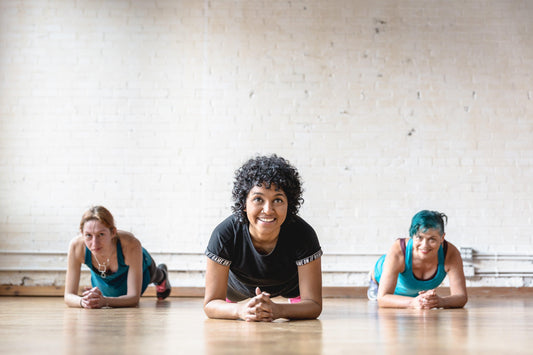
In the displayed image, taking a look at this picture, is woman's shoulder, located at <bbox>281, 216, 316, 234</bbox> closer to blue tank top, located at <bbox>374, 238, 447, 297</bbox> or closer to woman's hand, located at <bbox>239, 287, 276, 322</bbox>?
woman's hand, located at <bbox>239, 287, 276, 322</bbox>

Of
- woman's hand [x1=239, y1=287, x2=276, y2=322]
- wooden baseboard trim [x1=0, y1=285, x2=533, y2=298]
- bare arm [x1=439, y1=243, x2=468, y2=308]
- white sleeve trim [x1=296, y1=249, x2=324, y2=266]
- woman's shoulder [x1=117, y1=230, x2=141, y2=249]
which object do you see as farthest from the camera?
wooden baseboard trim [x1=0, y1=285, x2=533, y2=298]

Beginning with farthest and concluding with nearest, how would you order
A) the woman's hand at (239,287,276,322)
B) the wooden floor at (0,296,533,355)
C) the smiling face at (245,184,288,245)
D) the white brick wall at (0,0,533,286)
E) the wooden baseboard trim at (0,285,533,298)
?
the white brick wall at (0,0,533,286) → the wooden baseboard trim at (0,285,533,298) → the smiling face at (245,184,288,245) → the woman's hand at (239,287,276,322) → the wooden floor at (0,296,533,355)

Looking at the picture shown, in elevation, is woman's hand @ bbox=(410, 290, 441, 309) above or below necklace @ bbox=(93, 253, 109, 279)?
below

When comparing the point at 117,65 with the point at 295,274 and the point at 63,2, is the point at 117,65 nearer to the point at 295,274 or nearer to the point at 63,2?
the point at 63,2

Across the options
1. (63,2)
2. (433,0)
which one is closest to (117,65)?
(63,2)

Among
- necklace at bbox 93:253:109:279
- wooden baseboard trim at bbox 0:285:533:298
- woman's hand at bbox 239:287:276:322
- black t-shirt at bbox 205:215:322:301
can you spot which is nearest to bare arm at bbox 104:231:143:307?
necklace at bbox 93:253:109:279

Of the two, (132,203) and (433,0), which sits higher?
(433,0)

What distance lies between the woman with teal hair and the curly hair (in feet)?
4.27

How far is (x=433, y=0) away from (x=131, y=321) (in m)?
5.05

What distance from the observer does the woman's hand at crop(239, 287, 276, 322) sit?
248cm

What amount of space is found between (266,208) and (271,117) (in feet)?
11.9

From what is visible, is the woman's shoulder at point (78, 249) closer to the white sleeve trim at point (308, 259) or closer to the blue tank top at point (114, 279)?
the blue tank top at point (114, 279)

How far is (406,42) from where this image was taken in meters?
6.18

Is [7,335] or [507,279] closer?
[7,335]
